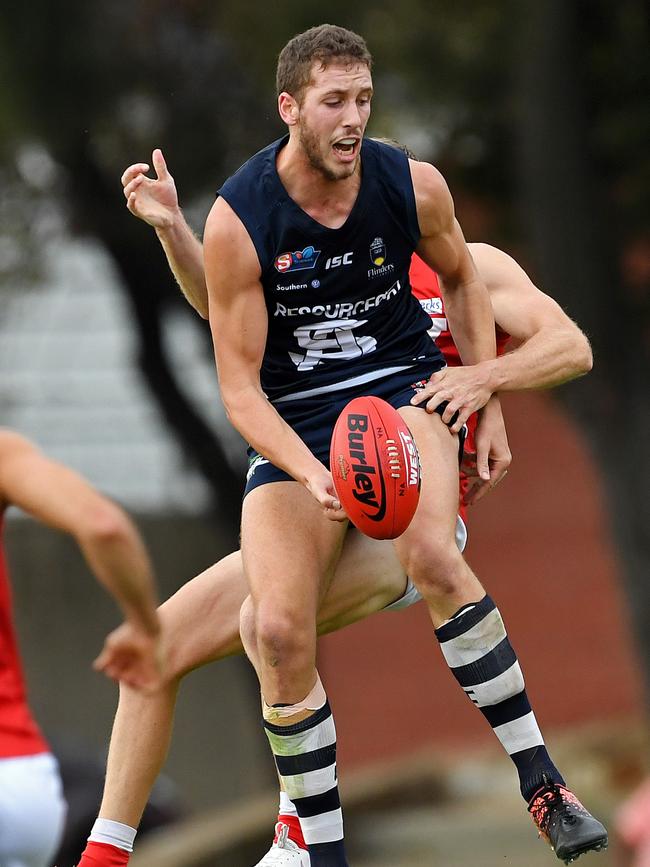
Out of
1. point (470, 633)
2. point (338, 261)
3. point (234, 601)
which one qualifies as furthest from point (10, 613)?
point (338, 261)

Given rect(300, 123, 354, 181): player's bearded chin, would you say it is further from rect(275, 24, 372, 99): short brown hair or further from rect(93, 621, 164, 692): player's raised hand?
rect(93, 621, 164, 692): player's raised hand

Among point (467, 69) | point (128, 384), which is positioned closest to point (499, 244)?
point (467, 69)

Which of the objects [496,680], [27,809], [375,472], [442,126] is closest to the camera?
[27,809]

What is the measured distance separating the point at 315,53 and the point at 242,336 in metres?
0.91

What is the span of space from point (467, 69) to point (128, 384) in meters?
5.43

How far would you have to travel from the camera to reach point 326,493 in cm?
491

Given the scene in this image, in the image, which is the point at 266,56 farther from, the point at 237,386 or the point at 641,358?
the point at 237,386

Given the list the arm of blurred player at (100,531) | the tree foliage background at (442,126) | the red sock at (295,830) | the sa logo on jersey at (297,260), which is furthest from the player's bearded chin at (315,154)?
the tree foliage background at (442,126)

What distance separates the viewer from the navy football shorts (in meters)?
5.37

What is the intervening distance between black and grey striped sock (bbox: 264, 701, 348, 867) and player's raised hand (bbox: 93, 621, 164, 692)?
1178mm

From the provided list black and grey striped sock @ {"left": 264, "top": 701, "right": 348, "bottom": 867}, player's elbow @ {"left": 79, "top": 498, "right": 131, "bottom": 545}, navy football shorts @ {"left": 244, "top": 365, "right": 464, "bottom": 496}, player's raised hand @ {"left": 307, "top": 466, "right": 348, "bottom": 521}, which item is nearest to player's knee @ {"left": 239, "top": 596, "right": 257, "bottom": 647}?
black and grey striped sock @ {"left": 264, "top": 701, "right": 348, "bottom": 867}

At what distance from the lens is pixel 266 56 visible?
12.6m

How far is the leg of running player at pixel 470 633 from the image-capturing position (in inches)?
198

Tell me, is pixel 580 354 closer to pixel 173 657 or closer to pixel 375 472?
pixel 375 472
